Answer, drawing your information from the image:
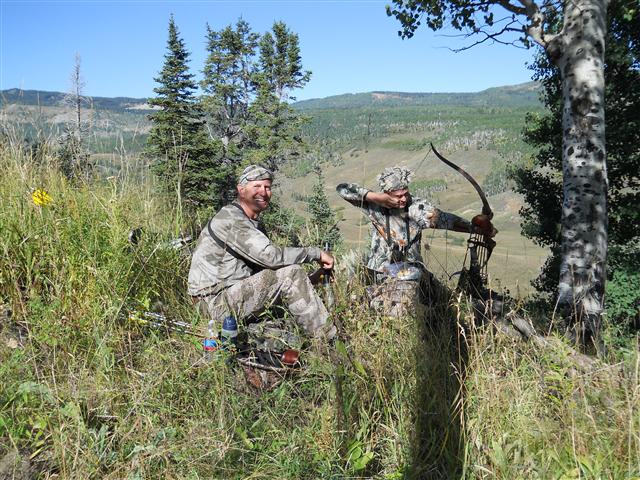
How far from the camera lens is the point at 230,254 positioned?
343cm

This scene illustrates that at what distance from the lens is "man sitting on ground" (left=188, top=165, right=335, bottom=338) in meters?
3.19

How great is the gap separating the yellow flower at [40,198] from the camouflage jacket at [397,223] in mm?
2575

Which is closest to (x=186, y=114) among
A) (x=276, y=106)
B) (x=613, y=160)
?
(x=276, y=106)

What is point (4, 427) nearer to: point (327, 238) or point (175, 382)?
point (175, 382)

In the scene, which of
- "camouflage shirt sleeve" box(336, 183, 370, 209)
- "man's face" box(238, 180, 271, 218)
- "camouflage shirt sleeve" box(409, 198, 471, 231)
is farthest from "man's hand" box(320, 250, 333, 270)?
"camouflage shirt sleeve" box(409, 198, 471, 231)

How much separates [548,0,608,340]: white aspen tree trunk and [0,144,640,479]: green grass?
7.08ft

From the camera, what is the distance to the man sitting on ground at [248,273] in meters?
3.19

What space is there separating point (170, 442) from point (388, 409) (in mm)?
1056

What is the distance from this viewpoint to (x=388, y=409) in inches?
89.4

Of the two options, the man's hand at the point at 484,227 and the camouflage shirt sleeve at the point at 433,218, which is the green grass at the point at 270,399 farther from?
the camouflage shirt sleeve at the point at 433,218

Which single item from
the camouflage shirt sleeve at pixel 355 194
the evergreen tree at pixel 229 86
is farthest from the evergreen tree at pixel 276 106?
the camouflage shirt sleeve at pixel 355 194

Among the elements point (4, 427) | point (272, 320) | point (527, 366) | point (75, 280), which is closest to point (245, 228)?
point (272, 320)

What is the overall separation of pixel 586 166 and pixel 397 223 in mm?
2120

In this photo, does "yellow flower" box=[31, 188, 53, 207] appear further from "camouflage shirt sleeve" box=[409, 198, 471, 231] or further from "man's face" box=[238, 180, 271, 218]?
"camouflage shirt sleeve" box=[409, 198, 471, 231]
